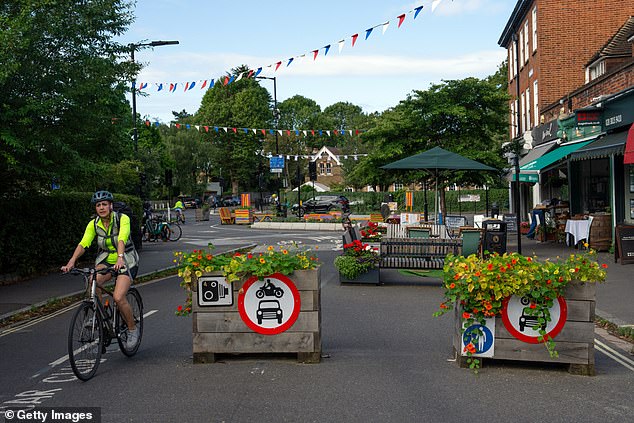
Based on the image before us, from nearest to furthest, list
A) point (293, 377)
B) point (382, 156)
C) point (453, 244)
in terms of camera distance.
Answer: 1. point (293, 377)
2. point (453, 244)
3. point (382, 156)

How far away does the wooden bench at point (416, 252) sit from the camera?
13930mm

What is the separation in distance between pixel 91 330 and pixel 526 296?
13.3 ft

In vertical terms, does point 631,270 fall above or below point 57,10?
below

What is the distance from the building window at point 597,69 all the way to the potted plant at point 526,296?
20.3 m

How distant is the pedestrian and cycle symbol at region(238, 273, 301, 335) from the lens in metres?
6.76

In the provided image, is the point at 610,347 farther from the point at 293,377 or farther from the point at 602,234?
the point at 602,234

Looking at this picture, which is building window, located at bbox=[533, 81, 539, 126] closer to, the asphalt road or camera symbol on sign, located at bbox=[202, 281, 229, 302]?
the asphalt road

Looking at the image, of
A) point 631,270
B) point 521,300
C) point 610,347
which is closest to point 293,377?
point 521,300

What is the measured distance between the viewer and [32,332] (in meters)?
9.48

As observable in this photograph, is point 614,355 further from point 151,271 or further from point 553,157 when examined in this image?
point 553,157

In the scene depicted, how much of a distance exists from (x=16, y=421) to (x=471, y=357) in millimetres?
3977

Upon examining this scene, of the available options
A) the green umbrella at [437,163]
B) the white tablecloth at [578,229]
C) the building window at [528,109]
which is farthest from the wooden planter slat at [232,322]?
the building window at [528,109]

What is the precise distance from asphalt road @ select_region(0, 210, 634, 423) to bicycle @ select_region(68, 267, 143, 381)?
171 millimetres
